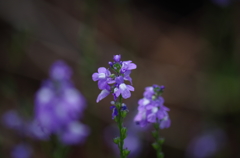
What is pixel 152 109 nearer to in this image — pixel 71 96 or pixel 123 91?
pixel 123 91

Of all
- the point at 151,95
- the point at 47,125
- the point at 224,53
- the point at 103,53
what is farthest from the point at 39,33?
the point at 151,95

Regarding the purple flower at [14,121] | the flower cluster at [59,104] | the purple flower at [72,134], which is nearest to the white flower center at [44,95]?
the flower cluster at [59,104]

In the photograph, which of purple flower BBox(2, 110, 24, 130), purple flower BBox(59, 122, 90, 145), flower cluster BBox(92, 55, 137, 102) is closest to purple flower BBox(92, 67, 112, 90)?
flower cluster BBox(92, 55, 137, 102)

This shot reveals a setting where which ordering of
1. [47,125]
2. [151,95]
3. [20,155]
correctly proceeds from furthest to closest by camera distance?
[20,155], [47,125], [151,95]

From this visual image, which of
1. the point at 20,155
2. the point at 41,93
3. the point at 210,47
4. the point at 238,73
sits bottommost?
the point at 20,155

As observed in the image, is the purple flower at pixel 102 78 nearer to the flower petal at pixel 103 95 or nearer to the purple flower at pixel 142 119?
the flower petal at pixel 103 95

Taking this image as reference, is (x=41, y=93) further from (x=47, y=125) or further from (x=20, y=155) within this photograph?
(x=20, y=155)
